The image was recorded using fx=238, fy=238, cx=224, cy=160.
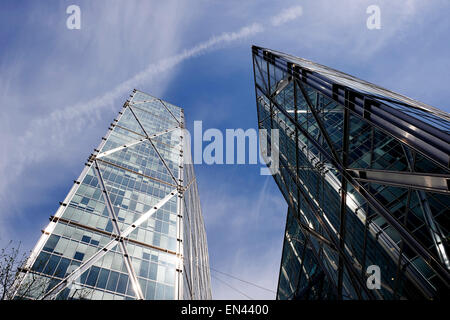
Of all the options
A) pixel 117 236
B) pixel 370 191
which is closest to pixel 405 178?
pixel 370 191

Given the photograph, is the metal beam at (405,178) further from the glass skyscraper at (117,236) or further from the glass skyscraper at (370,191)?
the glass skyscraper at (117,236)

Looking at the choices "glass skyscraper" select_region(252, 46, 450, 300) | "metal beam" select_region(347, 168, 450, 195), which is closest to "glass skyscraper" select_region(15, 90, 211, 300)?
"glass skyscraper" select_region(252, 46, 450, 300)

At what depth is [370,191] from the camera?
487 inches

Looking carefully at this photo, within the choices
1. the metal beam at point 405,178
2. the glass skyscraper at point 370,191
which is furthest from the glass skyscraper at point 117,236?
the metal beam at point 405,178

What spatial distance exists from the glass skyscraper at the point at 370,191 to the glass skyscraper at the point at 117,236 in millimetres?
11839

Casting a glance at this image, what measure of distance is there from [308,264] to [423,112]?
17.4 m

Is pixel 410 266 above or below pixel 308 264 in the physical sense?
below

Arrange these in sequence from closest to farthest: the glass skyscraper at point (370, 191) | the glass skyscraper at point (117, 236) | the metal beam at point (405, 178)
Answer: the metal beam at point (405, 178)
the glass skyscraper at point (370, 191)
the glass skyscraper at point (117, 236)

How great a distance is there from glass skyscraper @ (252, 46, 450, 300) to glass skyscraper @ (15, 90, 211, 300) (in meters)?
11.8

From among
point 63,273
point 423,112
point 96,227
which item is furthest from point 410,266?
point 96,227

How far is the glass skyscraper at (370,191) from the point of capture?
8.86 metres

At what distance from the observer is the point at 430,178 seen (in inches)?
331
